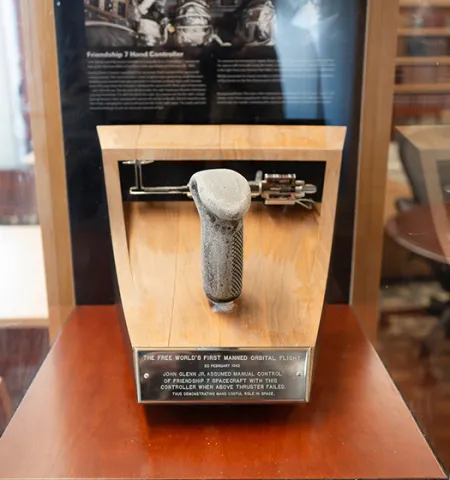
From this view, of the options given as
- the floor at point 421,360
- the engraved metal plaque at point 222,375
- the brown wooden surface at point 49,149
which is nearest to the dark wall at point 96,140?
the brown wooden surface at point 49,149

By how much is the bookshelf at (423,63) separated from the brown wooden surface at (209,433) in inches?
16.4

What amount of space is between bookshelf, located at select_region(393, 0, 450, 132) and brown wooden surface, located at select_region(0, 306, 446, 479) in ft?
1.37

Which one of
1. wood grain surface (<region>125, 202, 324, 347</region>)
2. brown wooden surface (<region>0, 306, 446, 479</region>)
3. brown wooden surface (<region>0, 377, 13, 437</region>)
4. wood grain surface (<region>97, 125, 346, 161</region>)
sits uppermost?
wood grain surface (<region>97, 125, 346, 161</region>)

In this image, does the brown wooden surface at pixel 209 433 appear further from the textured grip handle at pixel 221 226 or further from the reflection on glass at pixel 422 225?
the textured grip handle at pixel 221 226

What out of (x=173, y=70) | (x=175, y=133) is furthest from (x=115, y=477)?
(x=173, y=70)

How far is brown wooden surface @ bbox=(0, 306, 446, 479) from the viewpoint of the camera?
0.75 meters

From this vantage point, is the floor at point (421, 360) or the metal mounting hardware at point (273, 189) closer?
the floor at point (421, 360)

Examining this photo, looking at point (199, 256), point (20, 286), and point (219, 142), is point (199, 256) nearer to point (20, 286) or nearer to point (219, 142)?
point (219, 142)

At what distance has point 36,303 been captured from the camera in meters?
1.15

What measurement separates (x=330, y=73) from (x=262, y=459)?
2.25 ft

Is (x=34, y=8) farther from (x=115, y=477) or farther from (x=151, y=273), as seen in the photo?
(x=115, y=477)

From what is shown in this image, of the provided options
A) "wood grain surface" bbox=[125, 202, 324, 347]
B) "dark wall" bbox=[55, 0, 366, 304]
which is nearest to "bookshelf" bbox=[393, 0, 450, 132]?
"dark wall" bbox=[55, 0, 366, 304]

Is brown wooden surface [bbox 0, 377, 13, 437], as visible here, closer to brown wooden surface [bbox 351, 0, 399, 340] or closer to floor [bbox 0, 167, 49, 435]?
floor [bbox 0, 167, 49, 435]

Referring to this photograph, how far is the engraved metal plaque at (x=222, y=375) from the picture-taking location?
79 centimetres
